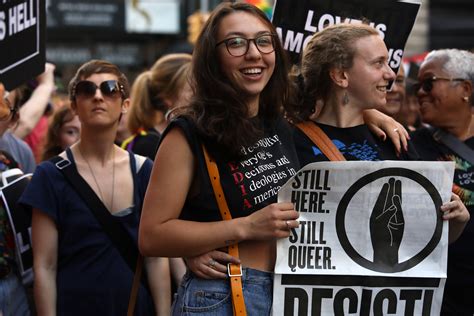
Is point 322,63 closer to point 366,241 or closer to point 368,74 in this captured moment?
point 368,74

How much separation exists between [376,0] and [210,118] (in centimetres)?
176

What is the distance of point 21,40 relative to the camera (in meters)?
4.80

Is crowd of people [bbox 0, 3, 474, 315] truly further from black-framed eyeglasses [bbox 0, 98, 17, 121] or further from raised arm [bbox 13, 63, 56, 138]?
raised arm [bbox 13, 63, 56, 138]

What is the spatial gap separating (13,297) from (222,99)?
1.65 m

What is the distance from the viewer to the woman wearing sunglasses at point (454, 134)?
16.2ft

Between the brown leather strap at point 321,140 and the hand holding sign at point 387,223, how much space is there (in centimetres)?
29

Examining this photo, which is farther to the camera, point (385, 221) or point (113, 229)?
point (113, 229)

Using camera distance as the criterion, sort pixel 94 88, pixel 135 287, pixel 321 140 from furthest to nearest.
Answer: pixel 94 88
pixel 135 287
pixel 321 140

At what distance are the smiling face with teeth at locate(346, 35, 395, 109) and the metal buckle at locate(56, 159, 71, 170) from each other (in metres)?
1.40

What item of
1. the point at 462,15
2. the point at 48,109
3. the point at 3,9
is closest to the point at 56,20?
the point at 462,15

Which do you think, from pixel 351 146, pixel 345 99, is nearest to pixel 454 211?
pixel 351 146

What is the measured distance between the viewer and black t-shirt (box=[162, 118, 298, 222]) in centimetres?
363

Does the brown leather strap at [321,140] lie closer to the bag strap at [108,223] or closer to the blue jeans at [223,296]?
the blue jeans at [223,296]

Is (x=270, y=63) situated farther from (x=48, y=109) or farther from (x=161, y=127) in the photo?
(x=48, y=109)
